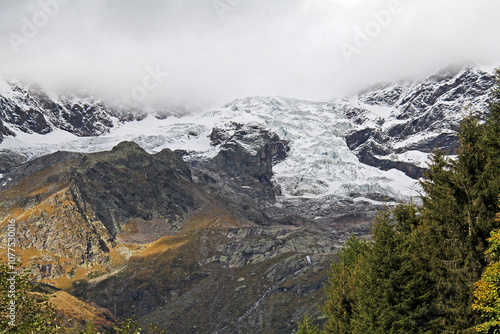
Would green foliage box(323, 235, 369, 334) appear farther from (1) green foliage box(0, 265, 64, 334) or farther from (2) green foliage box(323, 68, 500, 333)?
(1) green foliage box(0, 265, 64, 334)

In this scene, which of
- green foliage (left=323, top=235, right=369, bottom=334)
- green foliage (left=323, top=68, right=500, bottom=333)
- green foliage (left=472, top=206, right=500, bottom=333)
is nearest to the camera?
green foliage (left=472, top=206, right=500, bottom=333)

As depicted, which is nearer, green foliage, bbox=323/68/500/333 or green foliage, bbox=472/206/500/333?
green foliage, bbox=472/206/500/333

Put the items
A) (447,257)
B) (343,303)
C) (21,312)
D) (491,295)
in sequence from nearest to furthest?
(491,295)
(21,312)
(447,257)
(343,303)

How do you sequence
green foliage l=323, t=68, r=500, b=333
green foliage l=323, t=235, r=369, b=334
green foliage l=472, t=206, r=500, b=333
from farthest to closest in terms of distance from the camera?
green foliage l=323, t=235, r=369, b=334
green foliage l=323, t=68, r=500, b=333
green foliage l=472, t=206, r=500, b=333

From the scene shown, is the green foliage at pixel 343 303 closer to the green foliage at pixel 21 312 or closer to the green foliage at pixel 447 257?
the green foliage at pixel 447 257

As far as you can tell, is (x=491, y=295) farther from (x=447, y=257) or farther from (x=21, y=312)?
(x=21, y=312)

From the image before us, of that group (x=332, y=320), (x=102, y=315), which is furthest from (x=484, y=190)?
(x=102, y=315)

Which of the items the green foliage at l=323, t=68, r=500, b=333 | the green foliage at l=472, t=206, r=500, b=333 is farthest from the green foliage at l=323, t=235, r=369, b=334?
the green foliage at l=472, t=206, r=500, b=333

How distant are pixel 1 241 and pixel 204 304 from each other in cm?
10432

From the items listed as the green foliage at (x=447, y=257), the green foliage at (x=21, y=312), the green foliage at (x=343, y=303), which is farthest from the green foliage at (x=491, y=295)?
the green foliage at (x=21, y=312)

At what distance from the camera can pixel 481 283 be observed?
19.3 meters

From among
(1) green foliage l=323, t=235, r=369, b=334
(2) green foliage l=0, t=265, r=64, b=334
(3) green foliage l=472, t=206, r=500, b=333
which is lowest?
(1) green foliage l=323, t=235, r=369, b=334

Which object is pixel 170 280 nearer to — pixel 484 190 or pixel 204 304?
pixel 204 304

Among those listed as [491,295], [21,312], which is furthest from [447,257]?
[21,312]
